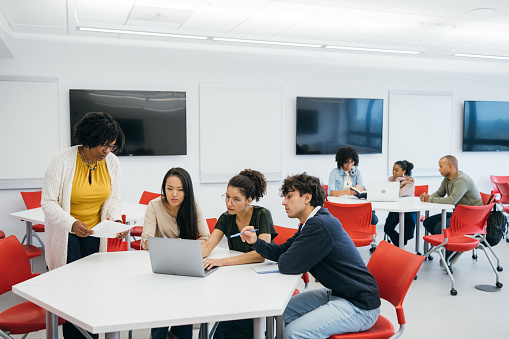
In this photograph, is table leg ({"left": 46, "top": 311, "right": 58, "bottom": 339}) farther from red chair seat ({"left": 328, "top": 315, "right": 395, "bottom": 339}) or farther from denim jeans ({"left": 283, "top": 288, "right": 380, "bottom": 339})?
red chair seat ({"left": 328, "top": 315, "right": 395, "bottom": 339})

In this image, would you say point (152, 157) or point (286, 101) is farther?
point (286, 101)

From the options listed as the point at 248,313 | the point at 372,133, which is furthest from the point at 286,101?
the point at 248,313

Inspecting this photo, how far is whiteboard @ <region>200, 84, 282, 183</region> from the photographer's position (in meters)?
6.47

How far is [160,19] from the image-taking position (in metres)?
5.21

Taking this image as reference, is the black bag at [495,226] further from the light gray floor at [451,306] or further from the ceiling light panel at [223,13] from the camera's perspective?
the ceiling light panel at [223,13]

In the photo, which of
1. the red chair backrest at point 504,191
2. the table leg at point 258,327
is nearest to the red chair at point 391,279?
the table leg at point 258,327

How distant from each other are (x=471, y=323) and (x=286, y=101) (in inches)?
161

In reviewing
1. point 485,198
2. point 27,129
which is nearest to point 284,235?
point 485,198

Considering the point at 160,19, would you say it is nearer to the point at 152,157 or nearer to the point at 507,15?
the point at 152,157

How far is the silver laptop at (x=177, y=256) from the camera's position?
225cm

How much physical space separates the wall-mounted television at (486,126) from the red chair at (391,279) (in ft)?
19.4

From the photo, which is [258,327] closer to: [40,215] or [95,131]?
[95,131]

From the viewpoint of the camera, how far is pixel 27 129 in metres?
5.77

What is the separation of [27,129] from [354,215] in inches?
159
